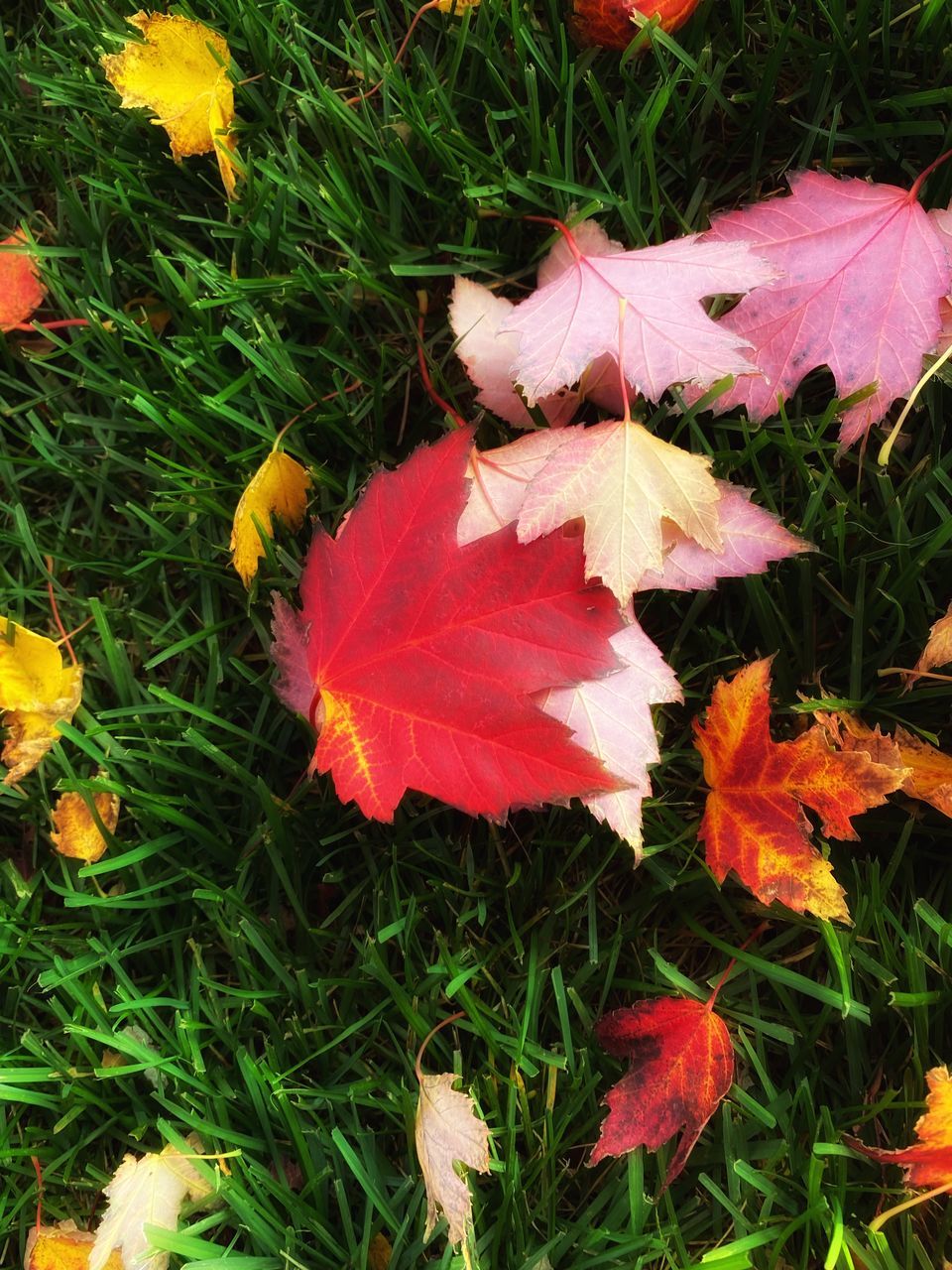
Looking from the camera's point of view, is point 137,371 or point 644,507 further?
point 137,371

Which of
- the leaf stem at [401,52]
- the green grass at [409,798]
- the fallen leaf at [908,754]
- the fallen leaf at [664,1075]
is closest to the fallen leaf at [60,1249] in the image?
the green grass at [409,798]

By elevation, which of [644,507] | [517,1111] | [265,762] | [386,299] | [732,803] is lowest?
[517,1111]

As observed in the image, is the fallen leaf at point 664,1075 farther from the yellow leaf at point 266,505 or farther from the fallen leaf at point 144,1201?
the yellow leaf at point 266,505

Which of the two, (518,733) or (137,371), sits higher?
(137,371)

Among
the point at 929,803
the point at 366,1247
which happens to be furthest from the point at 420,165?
the point at 366,1247

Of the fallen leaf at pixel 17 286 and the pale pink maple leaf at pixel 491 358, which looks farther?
the fallen leaf at pixel 17 286

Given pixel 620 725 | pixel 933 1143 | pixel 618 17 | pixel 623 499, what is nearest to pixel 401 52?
pixel 618 17

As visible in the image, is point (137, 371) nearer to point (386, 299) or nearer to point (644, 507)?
point (386, 299)
